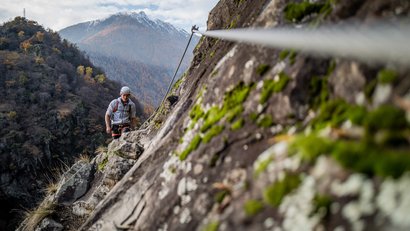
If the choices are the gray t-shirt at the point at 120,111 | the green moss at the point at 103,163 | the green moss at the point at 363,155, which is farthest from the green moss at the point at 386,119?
the gray t-shirt at the point at 120,111

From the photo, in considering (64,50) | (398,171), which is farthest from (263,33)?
(64,50)

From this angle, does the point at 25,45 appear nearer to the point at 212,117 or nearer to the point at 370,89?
the point at 212,117

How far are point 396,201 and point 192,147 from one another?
2944mm

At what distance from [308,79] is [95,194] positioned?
651 centimetres

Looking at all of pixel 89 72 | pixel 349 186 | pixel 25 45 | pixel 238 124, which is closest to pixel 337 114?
pixel 349 186

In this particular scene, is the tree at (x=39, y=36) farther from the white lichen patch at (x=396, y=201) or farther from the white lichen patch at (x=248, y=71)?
the white lichen patch at (x=396, y=201)

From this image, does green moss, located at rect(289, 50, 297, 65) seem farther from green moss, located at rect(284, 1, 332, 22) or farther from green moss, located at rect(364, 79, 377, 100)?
green moss, located at rect(364, 79, 377, 100)

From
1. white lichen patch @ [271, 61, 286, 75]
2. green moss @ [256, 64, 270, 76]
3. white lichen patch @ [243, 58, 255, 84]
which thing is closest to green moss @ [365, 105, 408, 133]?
white lichen patch @ [271, 61, 286, 75]

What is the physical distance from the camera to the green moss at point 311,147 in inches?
111

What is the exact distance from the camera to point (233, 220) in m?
3.38

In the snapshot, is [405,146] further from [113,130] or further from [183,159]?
[113,130]

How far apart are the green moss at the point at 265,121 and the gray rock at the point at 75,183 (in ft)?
23.2

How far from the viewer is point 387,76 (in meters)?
2.75

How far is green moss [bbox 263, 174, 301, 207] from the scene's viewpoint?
296 cm
